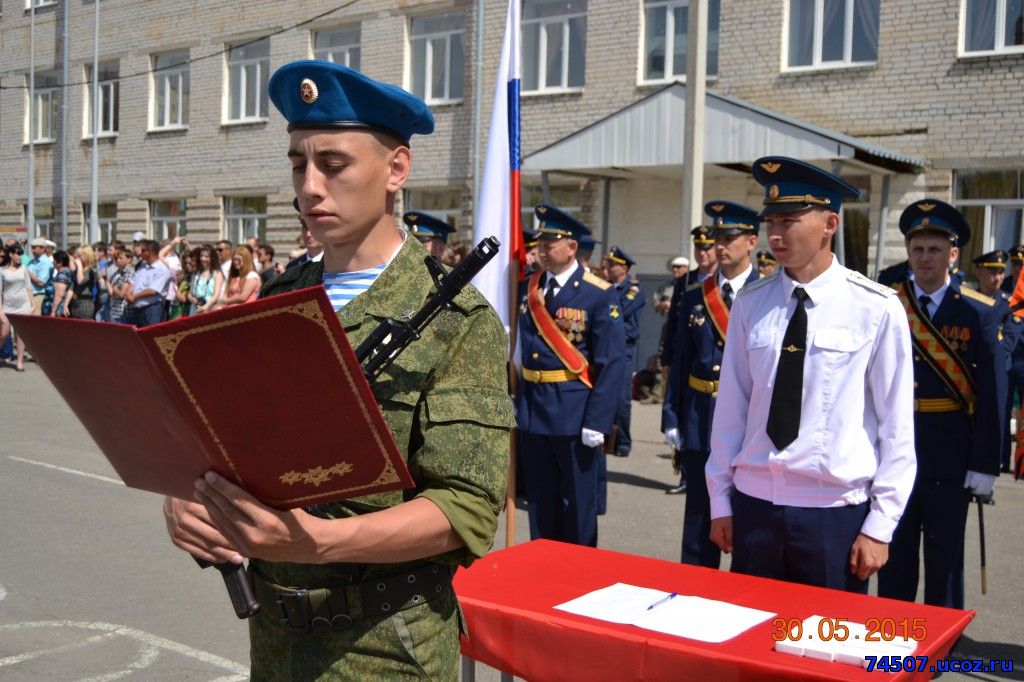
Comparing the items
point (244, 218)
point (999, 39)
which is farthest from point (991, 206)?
point (244, 218)

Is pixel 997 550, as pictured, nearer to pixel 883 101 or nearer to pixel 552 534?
pixel 552 534

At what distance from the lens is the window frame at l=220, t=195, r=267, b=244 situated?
23.2m

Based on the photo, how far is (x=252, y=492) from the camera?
1625 millimetres

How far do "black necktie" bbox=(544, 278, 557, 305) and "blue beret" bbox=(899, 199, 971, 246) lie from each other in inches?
84.3

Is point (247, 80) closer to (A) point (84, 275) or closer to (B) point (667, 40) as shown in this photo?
(A) point (84, 275)

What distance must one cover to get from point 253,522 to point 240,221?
2298 cm

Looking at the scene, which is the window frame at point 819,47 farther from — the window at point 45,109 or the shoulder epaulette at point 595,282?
the window at point 45,109

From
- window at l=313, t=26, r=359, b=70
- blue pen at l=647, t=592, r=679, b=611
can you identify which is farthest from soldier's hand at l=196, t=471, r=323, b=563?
window at l=313, t=26, r=359, b=70

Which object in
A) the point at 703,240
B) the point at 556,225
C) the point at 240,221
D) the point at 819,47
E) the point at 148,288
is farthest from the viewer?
the point at 240,221

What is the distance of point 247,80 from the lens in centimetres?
2367

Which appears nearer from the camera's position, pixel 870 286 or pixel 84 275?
pixel 870 286

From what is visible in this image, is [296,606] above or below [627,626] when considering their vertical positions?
above

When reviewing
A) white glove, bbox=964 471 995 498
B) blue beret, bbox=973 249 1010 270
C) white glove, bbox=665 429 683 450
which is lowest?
white glove, bbox=665 429 683 450

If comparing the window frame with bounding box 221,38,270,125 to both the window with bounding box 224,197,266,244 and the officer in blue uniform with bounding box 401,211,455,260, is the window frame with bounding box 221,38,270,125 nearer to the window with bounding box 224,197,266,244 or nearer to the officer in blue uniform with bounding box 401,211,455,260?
the window with bounding box 224,197,266,244
